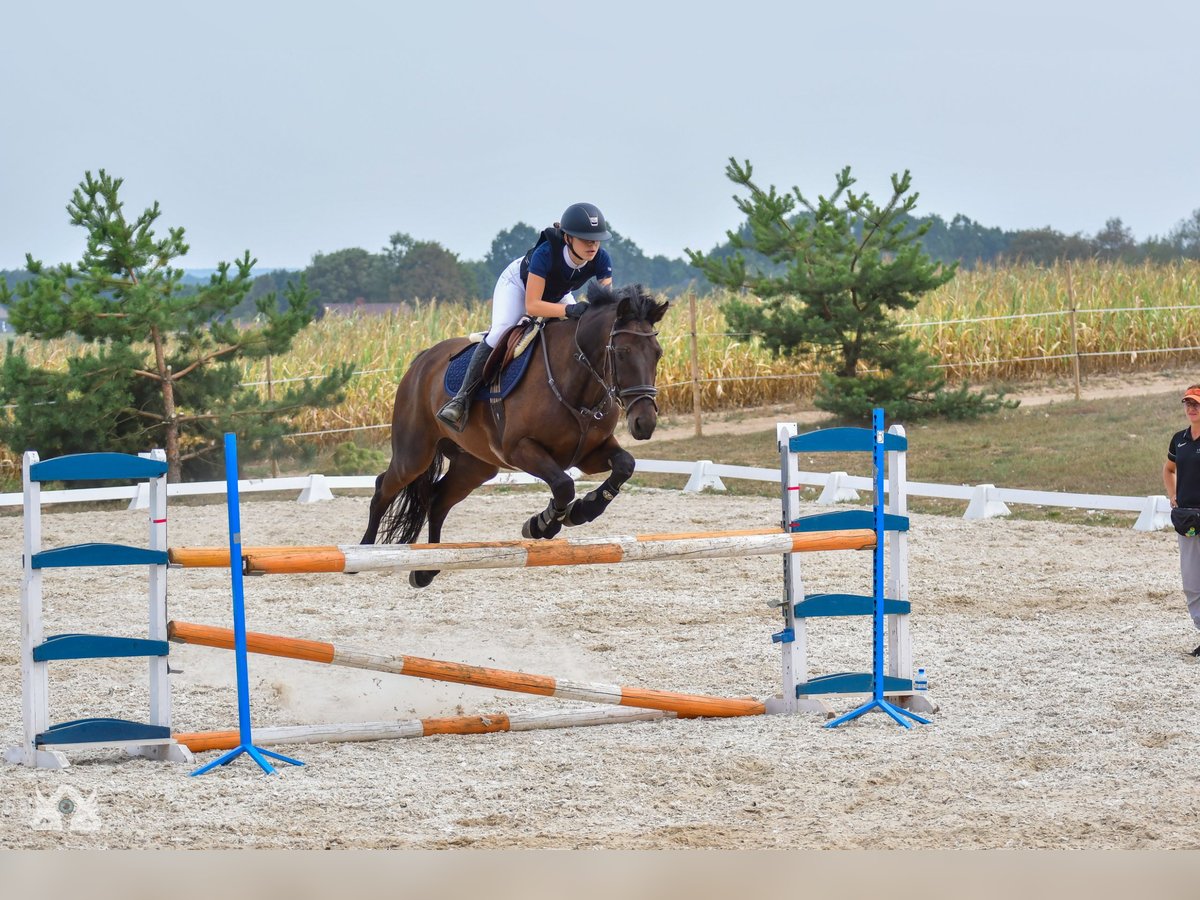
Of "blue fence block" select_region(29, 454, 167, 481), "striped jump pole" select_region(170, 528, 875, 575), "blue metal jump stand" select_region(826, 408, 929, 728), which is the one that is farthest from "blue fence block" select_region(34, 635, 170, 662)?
"blue metal jump stand" select_region(826, 408, 929, 728)

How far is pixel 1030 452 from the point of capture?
51.1ft

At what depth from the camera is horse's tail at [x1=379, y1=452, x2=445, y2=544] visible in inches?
297

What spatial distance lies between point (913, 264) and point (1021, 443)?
2817 millimetres

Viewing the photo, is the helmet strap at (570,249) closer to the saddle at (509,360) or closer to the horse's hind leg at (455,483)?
the saddle at (509,360)

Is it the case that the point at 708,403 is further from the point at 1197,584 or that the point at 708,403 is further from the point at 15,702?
the point at 15,702

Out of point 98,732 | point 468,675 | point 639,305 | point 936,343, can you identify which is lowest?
point 98,732

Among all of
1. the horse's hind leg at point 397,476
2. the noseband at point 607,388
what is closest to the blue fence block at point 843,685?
the noseband at point 607,388

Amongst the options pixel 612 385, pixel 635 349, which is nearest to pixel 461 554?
pixel 612 385

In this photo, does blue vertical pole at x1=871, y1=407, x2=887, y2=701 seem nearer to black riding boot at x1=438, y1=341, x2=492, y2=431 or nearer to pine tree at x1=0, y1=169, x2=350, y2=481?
black riding boot at x1=438, y1=341, x2=492, y2=431

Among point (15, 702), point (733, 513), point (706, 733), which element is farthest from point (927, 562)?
point (15, 702)

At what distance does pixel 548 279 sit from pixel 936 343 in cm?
1597

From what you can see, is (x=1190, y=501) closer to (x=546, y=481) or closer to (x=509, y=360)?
(x=546, y=481)

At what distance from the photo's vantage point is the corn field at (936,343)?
65.5ft

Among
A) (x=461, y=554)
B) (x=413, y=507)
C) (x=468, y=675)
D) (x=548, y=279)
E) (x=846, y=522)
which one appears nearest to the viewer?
(x=461, y=554)
